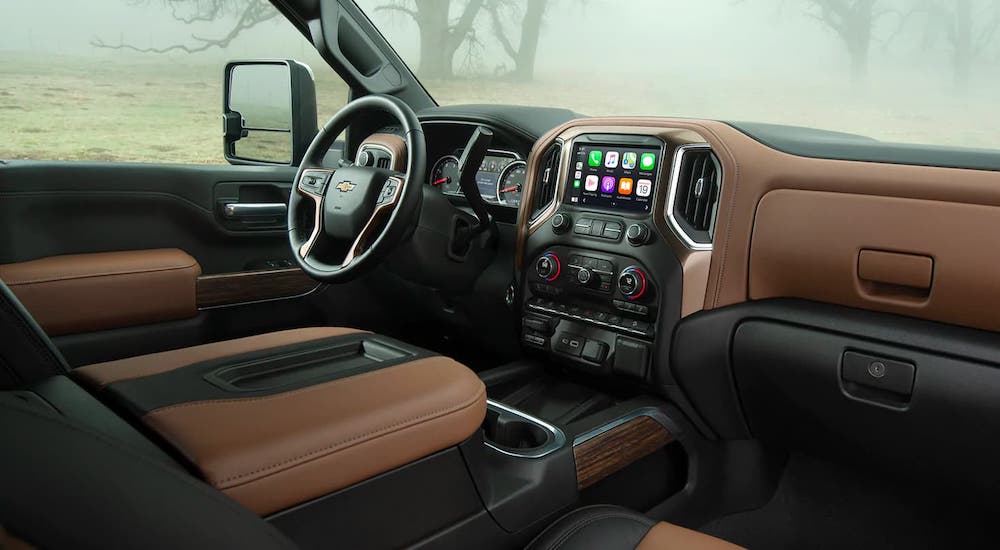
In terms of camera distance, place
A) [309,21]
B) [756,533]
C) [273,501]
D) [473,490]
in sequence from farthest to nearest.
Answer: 1. [309,21]
2. [756,533]
3. [473,490]
4. [273,501]

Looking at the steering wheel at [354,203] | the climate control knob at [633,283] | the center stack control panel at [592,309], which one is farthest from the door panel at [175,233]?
the climate control knob at [633,283]

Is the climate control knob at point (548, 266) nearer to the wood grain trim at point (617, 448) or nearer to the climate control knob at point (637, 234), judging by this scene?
the climate control knob at point (637, 234)

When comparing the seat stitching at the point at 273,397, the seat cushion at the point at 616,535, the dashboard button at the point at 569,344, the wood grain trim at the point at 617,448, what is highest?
the seat stitching at the point at 273,397

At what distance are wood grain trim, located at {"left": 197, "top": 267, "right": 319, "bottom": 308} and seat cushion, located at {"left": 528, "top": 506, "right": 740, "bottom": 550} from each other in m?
1.33

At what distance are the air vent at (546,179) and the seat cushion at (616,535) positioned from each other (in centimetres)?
85

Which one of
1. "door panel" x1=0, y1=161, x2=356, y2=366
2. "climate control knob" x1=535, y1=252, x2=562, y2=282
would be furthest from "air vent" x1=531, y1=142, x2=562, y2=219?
"door panel" x1=0, y1=161, x2=356, y2=366

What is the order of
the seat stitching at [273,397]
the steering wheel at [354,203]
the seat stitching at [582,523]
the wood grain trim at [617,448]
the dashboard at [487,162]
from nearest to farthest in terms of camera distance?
the seat stitching at [273,397]
the seat stitching at [582,523]
the wood grain trim at [617,448]
the steering wheel at [354,203]
the dashboard at [487,162]

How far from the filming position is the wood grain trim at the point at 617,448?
154 centimetres

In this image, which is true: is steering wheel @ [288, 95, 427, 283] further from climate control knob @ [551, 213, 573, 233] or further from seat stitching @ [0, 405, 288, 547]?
seat stitching @ [0, 405, 288, 547]

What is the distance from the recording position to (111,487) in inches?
18.3

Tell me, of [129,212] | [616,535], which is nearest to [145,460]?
[616,535]

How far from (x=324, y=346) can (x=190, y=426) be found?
1.52 feet

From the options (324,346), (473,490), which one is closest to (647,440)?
(473,490)

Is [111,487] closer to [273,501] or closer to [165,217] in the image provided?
[273,501]
